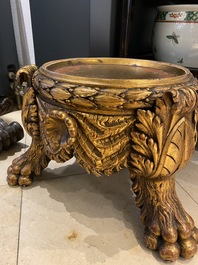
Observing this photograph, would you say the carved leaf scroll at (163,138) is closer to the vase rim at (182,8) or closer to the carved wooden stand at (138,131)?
the carved wooden stand at (138,131)

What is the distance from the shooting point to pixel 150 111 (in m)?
0.45

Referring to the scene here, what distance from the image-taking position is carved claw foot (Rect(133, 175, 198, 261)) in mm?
503

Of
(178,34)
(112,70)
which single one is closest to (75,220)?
(112,70)

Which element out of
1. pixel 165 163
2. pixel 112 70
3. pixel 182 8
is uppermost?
pixel 182 8

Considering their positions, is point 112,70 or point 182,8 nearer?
point 112,70

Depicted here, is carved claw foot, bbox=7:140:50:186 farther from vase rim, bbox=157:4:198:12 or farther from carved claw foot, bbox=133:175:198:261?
vase rim, bbox=157:4:198:12

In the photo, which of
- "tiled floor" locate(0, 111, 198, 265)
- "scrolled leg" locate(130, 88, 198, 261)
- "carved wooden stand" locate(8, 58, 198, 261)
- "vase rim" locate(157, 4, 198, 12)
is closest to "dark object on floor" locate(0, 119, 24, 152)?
"tiled floor" locate(0, 111, 198, 265)

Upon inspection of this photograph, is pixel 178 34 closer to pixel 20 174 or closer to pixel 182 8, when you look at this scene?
pixel 182 8

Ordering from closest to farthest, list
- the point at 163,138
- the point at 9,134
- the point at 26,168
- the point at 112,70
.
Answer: the point at 163,138, the point at 112,70, the point at 26,168, the point at 9,134

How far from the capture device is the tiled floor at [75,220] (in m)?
0.52

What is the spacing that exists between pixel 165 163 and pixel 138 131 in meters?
0.08

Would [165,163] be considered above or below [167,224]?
above

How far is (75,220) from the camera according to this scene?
61 cm

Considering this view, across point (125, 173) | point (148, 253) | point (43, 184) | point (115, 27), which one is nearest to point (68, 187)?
point (43, 184)
